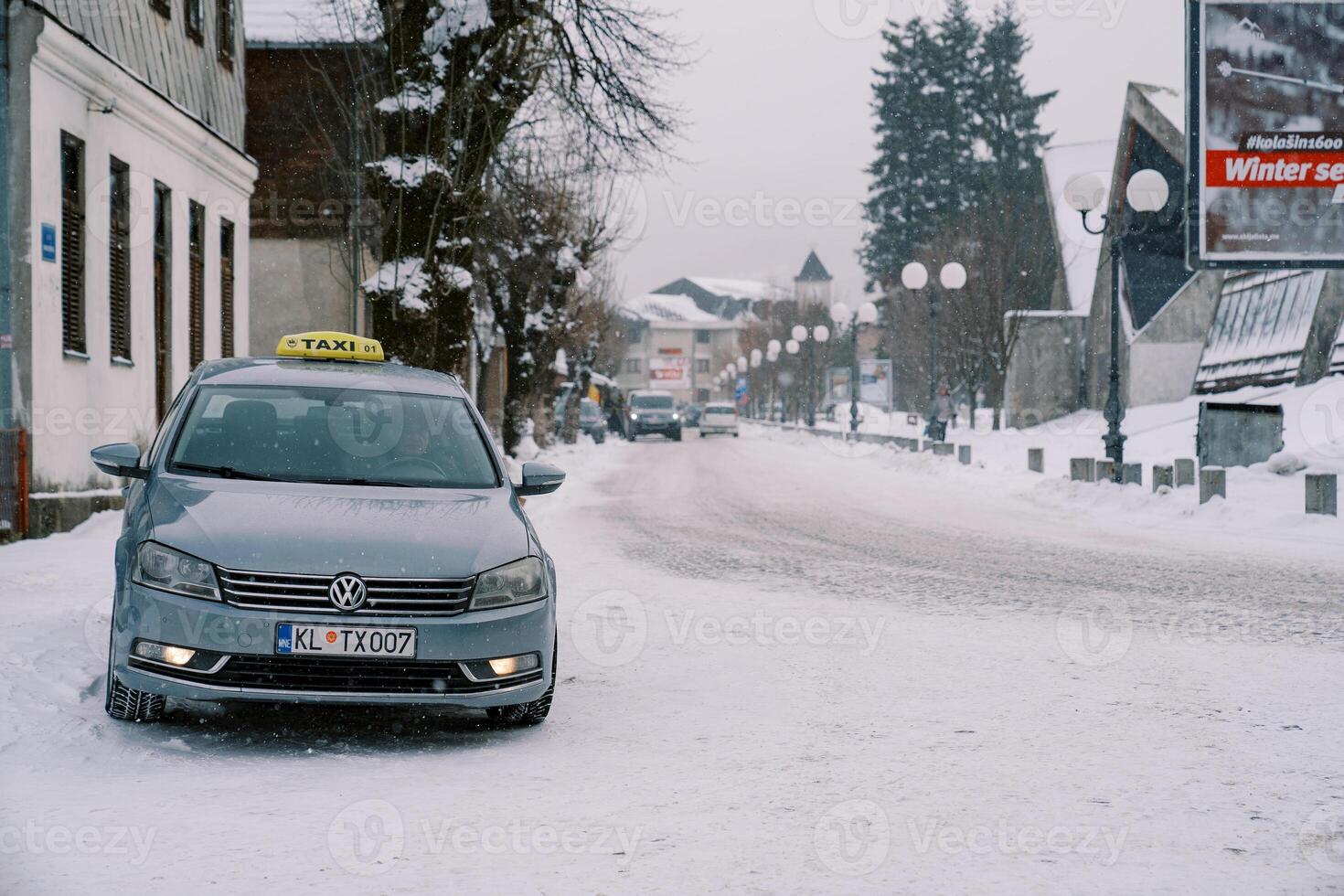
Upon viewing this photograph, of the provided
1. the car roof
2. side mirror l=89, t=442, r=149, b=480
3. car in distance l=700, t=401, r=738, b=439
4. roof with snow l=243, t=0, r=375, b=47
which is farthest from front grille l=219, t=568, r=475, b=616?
car in distance l=700, t=401, r=738, b=439

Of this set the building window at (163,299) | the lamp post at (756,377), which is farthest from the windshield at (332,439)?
the lamp post at (756,377)

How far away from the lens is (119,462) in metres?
6.79

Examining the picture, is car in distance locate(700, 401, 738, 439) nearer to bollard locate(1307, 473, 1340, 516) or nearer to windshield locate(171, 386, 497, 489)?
bollard locate(1307, 473, 1340, 516)

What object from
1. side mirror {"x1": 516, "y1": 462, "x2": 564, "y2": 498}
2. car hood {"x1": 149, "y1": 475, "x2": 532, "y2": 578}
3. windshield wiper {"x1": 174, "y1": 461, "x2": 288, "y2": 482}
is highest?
windshield wiper {"x1": 174, "y1": 461, "x2": 288, "y2": 482}

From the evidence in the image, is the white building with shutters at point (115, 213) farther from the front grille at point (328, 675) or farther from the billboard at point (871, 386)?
the billboard at point (871, 386)

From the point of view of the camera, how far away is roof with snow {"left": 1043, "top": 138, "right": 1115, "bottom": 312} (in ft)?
167

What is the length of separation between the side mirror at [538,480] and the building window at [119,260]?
1073cm

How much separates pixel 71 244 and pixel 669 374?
145 meters

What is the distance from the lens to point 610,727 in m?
6.47

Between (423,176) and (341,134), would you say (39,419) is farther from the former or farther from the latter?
(341,134)

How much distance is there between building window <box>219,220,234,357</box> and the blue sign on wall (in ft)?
25.2

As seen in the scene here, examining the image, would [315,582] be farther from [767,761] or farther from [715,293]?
[715,293]

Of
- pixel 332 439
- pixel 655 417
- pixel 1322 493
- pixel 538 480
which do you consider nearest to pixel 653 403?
pixel 655 417

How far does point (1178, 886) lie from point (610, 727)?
283 cm
